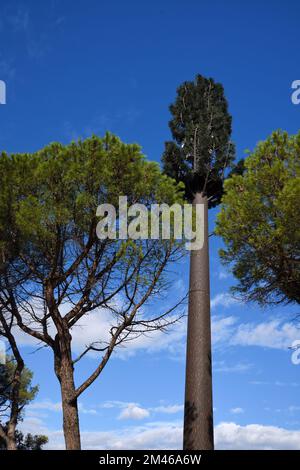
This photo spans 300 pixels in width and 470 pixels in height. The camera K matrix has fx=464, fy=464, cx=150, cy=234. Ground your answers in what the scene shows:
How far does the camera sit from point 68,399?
34.6ft

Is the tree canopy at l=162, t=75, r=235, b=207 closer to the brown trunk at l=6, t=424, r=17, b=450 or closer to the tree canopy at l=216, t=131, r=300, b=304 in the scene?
the tree canopy at l=216, t=131, r=300, b=304

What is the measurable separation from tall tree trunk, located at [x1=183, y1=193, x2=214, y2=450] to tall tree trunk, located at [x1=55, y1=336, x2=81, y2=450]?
98.3 inches

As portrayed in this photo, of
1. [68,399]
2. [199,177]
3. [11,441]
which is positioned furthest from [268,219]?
[11,441]

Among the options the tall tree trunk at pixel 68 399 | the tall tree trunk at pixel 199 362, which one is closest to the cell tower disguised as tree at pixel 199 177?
the tall tree trunk at pixel 199 362

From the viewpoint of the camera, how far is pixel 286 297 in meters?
13.1

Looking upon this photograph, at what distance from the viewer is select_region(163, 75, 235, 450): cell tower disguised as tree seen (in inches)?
425

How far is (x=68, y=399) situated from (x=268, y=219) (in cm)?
662

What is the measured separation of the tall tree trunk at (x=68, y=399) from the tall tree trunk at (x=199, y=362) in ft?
8.19

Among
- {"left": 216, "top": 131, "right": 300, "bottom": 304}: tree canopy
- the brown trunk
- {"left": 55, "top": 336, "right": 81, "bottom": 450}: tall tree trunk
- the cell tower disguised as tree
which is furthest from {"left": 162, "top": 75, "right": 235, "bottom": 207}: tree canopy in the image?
the brown trunk

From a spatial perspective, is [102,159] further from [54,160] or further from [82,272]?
[82,272]

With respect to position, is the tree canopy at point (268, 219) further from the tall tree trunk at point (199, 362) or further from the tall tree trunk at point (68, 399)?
the tall tree trunk at point (68, 399)
